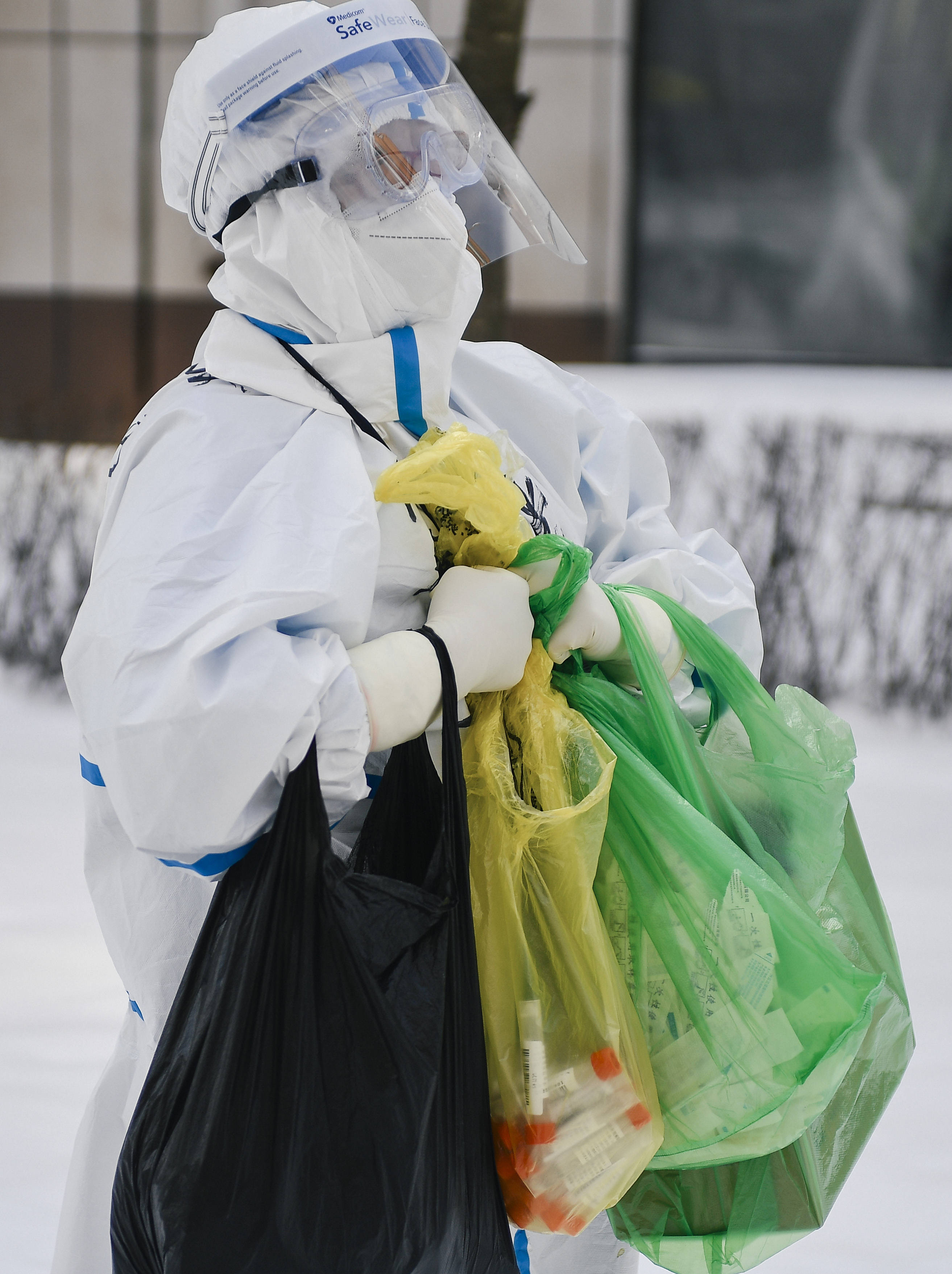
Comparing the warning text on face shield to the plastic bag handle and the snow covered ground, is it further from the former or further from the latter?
the snow covered ground

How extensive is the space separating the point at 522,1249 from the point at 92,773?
74 centimetres

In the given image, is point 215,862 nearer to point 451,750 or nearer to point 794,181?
point 451,750

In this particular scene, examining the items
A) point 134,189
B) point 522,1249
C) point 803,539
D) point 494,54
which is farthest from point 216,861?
point 134,189

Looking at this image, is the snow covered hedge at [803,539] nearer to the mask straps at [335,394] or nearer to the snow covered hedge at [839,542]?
the snow covered hedge at [839,542]

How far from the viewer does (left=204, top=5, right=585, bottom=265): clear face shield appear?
1.34 m

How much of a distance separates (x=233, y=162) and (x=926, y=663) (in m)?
3.84

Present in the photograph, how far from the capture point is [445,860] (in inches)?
49.8

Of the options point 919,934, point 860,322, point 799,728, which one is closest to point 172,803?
point 799,728

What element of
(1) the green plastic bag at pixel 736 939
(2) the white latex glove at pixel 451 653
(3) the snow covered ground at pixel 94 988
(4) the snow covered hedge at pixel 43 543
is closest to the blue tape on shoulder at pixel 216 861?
(2) the white latex glove at pixel 451 653

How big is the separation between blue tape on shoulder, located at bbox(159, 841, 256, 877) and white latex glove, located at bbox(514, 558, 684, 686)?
44 centimetres

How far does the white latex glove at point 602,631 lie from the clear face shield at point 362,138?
0.43 meters

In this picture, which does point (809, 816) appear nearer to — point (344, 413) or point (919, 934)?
point (344, 413)

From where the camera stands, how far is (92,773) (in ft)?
4.57

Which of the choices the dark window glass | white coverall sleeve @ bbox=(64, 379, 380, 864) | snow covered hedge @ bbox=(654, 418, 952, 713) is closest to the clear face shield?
white coverall sleeve @ bbox=(64, 379, 380, 864)
